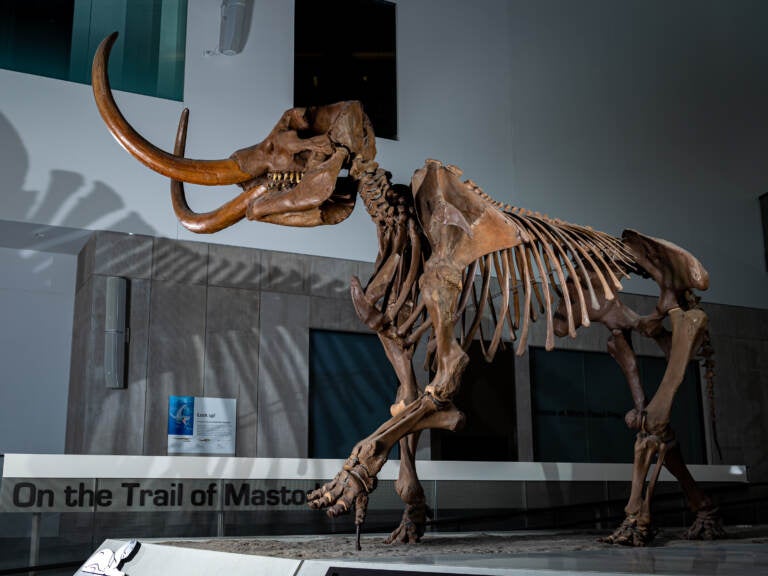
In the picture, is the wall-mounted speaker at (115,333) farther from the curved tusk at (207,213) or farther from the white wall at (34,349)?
the curved tusk at (207,213)

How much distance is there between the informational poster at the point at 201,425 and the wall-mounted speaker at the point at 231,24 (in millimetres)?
4159

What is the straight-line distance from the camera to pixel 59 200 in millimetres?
8469

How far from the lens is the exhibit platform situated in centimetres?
308

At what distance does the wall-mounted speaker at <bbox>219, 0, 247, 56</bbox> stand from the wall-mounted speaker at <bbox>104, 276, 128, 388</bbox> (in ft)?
9.89

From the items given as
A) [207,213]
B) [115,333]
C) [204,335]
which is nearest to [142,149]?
[207,213]

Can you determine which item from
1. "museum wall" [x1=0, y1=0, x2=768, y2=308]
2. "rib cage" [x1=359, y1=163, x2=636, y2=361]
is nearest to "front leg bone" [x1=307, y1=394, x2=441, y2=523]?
"rib cage" [x1=359, y1=163, x2=636, y2=361]

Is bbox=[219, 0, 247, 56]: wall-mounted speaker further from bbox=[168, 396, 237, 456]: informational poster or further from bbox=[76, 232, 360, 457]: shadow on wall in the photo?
bbox=[168, 396, 237, 456]: informational poster

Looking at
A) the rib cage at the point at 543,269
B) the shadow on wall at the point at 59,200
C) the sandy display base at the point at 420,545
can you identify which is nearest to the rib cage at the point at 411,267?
the rib cage at the point at 543,269

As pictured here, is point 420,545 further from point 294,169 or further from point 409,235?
point 294,169

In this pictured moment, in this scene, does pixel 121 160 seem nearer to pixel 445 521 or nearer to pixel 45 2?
pixel 45 2

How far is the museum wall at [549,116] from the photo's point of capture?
9.27m

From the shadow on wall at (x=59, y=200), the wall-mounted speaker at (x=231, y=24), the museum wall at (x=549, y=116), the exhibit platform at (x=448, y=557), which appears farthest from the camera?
the museum wall at (x=549, y=116)

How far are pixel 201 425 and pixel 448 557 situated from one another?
6001mm

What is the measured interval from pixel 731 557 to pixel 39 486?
4.23 meters
